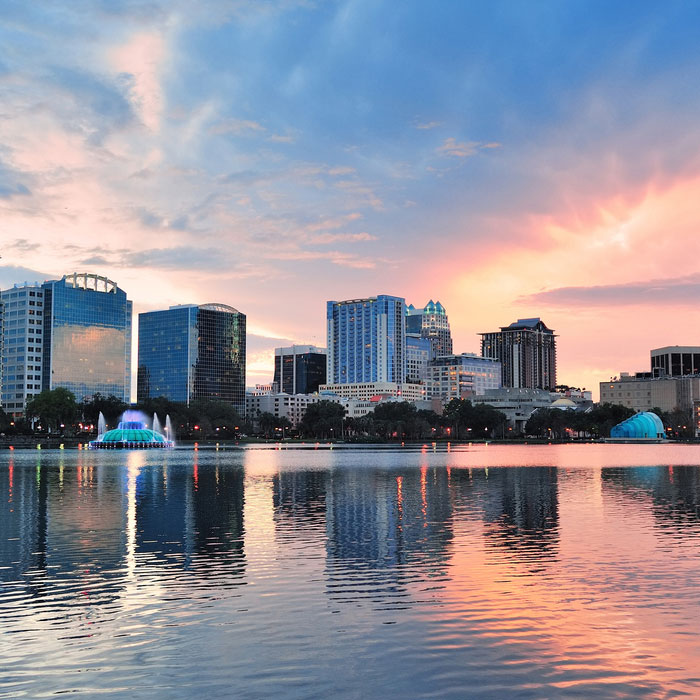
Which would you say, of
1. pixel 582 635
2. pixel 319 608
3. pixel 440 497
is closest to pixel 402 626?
pixel 319 608

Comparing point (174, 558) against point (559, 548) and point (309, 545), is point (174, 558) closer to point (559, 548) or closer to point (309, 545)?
point (309, 545)

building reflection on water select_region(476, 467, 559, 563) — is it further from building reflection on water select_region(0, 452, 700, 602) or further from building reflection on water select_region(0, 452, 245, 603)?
building reflection on water select_region(0, 452, 245, 603)

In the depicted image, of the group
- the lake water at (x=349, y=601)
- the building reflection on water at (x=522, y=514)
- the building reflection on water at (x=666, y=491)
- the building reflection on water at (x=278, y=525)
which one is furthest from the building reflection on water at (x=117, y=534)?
the building reflection on water at (x=666, y=491)

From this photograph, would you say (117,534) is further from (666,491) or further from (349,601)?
(666,491)

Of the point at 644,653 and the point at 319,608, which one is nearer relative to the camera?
the point at 644,653

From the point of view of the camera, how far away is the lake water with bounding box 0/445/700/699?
18219 mm

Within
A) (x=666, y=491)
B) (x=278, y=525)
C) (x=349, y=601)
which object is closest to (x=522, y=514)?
(x=278, y=525)

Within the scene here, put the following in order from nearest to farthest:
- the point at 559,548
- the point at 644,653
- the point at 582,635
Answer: the point at 644,653
the point at 582,635
the point at 559,548

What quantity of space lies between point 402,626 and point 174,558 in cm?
1383

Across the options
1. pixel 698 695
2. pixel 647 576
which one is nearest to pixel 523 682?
pixel 698 695

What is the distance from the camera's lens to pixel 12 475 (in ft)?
291

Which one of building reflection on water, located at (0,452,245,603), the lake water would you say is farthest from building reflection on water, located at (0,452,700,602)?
the lake water

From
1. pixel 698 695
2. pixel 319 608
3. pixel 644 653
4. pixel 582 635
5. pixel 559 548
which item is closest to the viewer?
pixel 698 695

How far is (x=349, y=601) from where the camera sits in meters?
25.5
